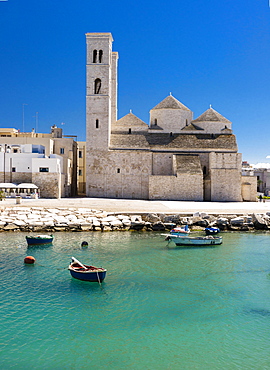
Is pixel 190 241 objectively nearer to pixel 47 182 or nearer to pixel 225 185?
pixel 47 182

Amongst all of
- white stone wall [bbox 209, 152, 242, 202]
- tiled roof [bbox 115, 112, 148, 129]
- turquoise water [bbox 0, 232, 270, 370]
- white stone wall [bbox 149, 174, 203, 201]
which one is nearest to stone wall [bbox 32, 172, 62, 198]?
white stone wall [bbox 149, 174, 203, 201]

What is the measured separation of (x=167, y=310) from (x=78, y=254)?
23.5 ft

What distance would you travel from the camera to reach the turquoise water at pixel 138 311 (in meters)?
8.54

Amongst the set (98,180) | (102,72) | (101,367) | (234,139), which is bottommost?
(101,367)

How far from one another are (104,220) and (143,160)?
543 inches

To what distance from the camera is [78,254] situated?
1720 cm

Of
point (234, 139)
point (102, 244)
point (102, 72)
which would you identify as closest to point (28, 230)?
point (102, 244)

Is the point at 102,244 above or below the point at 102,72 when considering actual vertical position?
below

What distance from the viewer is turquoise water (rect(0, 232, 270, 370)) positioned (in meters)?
8.54

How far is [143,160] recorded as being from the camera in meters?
37.1

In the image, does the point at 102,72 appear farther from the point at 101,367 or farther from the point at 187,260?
the point at 101,367

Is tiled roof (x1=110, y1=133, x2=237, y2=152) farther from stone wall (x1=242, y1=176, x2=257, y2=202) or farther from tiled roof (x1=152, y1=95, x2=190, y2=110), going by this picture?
stone wall (x1=242, y1=176, x2=257, y2=202)


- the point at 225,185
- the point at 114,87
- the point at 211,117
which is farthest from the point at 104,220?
the point at 114,87

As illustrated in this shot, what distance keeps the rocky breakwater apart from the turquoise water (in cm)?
556
